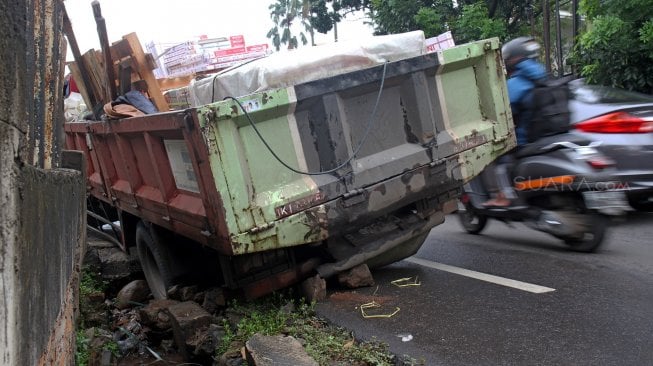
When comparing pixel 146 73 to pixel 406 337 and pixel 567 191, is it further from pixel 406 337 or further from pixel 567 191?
pixel 567 191

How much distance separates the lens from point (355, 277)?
16.1 ft

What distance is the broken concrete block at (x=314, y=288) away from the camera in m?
4.71

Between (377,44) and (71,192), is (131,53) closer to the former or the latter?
(377,44)

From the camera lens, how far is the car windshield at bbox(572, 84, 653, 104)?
6.13m

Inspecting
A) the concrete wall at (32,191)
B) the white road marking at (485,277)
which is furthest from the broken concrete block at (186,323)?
the concrete wall at (32,191)

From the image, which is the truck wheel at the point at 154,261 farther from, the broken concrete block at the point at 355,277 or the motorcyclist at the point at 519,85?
the motorcyclist at the point at 519,85

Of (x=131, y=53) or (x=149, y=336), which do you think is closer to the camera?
(x=149, y=336)

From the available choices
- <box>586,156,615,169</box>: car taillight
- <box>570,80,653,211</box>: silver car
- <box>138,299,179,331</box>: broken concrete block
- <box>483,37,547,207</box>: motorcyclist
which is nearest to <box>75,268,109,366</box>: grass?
<box>138,299,179,331</box>: broken concrete block

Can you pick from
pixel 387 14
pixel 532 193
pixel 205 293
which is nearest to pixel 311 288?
pixel 205 293

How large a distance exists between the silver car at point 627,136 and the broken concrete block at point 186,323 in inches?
145

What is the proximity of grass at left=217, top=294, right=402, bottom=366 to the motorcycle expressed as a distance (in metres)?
2.35

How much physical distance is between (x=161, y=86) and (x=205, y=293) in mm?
2353

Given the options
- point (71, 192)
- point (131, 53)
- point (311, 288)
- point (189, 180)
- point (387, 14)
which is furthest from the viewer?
point (387, 14)

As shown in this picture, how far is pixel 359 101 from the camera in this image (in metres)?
4.52
